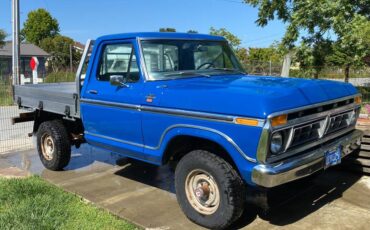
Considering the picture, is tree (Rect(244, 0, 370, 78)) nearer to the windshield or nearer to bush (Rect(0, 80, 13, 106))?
the windshield

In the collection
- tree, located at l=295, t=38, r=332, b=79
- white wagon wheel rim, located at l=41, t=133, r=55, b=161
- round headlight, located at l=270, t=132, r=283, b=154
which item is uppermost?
tree, located at l=295, t=38, r=332, b=79

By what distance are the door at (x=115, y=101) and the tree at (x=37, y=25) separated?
60.4 metres

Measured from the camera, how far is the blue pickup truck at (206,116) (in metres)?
3.99

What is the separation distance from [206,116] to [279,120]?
0.74 metres

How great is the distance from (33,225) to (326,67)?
10.1 metres

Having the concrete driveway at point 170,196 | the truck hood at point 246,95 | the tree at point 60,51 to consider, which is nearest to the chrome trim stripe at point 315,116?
the truck hood at point 246,95

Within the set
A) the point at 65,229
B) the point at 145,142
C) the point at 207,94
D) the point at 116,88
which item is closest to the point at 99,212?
the point at 65,229

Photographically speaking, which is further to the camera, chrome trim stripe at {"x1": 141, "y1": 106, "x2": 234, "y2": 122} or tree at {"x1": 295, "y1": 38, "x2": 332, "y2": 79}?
tree at {"x1": 295, "y1": 38, "x2": 332, "y2": 79}

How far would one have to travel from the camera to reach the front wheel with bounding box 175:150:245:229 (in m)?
4.20

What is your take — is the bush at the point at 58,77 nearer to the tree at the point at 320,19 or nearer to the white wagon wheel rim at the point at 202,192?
the tree at the point at 320,19

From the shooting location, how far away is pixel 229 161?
445 centimetres

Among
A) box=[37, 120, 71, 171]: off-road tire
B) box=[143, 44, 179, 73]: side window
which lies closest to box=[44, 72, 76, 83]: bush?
box=[37, 120, 71, 171]: off-road tire

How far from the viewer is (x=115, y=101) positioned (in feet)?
17.7

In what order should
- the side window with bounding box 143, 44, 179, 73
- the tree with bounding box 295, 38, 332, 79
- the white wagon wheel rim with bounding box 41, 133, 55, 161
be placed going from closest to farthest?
the side window with bounding box 143, 44, 179, 73 < the white wagon wheel rim with bounding box 41, 133, 55, 161 < the tree with bounding box 295, 38, 332, 79
